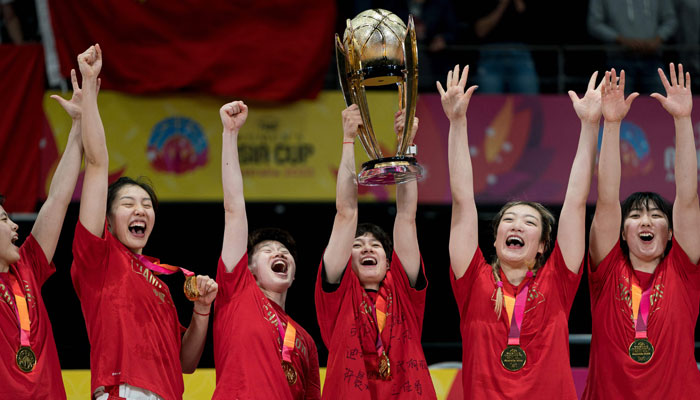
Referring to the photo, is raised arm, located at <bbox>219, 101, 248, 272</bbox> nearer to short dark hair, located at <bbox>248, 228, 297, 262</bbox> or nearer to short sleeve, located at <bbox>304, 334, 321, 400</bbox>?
short dark hair, located at <bbox>248, 228, 297, 262</bbox>

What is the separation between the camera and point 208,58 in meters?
7.20

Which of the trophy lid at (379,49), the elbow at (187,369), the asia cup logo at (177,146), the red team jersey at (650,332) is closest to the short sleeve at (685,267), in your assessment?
the red team jersey at (650,332)

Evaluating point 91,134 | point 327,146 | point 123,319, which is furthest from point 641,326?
point 327,146

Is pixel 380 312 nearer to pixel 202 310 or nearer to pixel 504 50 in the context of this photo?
pixel 202 310

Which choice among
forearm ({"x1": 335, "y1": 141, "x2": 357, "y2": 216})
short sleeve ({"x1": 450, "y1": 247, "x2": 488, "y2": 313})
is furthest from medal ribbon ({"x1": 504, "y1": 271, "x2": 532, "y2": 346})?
forearm ({"x1": 335, "y1": 141, "x2": 357, "y2": 216})

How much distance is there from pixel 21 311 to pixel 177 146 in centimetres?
310

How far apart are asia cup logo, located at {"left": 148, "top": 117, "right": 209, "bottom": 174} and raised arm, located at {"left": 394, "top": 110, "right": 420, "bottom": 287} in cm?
285

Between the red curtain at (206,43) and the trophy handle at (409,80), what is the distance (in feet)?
9.81

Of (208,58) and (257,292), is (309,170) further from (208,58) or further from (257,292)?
(257,292)

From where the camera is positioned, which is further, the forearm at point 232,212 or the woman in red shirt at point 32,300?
the forearm at point 232,212

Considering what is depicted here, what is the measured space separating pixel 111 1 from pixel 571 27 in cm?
366

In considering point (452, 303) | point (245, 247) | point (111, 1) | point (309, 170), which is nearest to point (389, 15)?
point (245, 247)

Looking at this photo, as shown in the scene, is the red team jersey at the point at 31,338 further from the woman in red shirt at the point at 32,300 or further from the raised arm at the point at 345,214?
the raised arm at the point at 345,214

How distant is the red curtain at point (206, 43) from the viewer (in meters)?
7.13
